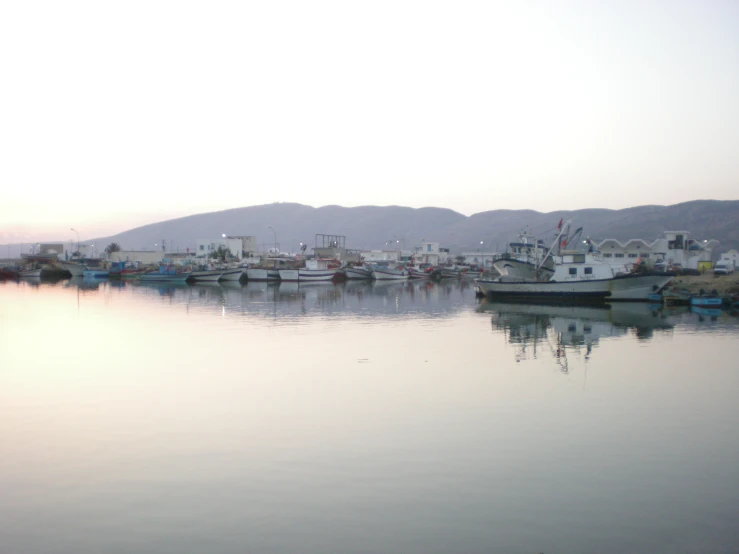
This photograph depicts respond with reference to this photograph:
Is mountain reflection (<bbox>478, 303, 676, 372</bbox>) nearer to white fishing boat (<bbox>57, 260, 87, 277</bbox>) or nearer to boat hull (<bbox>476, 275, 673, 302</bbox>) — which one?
boat hull (<bbox>476, 275, 673, 302</bbox>)

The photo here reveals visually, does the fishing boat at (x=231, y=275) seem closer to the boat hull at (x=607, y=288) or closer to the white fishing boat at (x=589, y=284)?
the white fishing boat at (x=589, y=284)

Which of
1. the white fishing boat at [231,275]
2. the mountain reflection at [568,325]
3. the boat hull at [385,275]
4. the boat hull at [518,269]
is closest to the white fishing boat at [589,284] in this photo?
the mountain reflection at [568,325]

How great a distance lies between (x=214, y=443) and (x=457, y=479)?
15.8 ft

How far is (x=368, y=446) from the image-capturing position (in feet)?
40.6

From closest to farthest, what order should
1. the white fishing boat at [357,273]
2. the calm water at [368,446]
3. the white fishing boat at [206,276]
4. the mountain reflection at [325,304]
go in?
1. the calm water at [368,446]
2. the mountain reflection at [325,304]
3. the white fishing boat at [206,276]
4. the white fishing boat at [357,273]

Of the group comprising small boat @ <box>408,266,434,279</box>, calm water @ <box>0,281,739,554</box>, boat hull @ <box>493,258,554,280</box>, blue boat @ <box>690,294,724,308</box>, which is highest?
boat hull @ <box>493,258,554,280</box>

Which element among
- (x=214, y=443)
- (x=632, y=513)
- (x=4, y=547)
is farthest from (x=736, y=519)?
(x=4, y=547)

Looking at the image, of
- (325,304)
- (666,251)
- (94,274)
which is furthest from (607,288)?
(94,274)

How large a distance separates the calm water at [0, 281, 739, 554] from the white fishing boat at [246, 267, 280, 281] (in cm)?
5153

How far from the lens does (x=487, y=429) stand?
1353 cm

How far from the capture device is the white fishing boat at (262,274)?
256ft

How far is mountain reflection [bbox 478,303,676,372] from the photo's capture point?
25.1m

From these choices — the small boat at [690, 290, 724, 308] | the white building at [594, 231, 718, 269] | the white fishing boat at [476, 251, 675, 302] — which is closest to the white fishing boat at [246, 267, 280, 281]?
the white fishing boat at [476, 251, 675, 302]

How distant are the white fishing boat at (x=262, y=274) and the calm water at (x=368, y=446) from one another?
169ft
